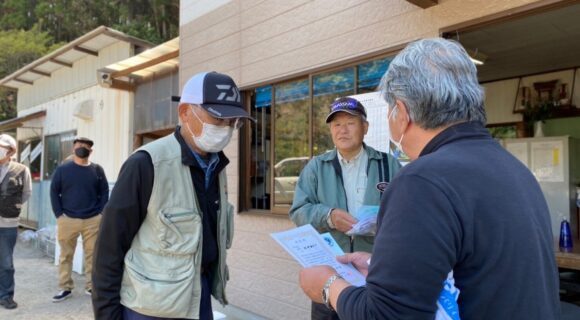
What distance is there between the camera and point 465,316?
1064 millimetres

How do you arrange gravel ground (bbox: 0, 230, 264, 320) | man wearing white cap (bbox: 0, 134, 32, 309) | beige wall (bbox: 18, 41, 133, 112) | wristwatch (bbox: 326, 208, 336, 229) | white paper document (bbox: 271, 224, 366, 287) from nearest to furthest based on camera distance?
1. white paper document (bbox: 271, 224, 366, 287)
2. wristwatch (bbox: 326, 208, 336, 229)
3. gravel ground (bbox: 0, 230, 264, 320)
4. man wearing white cap (bbox: 0, 134, 32, 309)
5. beige wall (bbox: 18, 41, 133, 112)

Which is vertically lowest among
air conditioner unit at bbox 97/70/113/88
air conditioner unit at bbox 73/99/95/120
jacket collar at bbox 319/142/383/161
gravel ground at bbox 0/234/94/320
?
gravel ground at bbox 0/234/94/320

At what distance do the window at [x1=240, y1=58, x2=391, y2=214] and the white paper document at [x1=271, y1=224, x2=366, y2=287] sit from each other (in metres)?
2.44

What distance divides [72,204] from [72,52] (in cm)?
609

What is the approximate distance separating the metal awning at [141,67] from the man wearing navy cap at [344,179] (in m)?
5.25

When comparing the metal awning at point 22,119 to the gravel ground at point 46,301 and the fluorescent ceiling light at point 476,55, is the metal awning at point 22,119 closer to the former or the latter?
the gravel ground at point 46,301

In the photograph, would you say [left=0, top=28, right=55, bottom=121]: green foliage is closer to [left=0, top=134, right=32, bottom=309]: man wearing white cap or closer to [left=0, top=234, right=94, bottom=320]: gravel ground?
[left=0, top=234, right=94, bottom=320]: gravel ground

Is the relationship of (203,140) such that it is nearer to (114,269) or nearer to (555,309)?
(114,269)

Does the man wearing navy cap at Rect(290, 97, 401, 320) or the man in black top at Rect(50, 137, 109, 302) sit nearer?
the man wearing navy cap at Rect(290, 97, 401, 320)

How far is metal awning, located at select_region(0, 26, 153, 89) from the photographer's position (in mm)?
9175

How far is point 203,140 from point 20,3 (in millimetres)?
30349

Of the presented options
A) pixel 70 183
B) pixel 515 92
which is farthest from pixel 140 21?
pixel 515 92

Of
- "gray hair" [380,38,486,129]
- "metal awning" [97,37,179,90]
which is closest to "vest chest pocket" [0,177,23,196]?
"metal awning" [97,37,179,90]

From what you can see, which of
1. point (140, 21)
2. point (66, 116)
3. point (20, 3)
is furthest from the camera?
point (20, 3)
